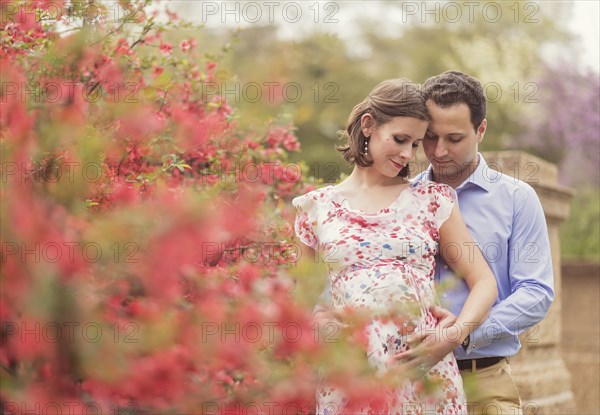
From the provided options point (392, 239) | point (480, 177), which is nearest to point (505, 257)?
point (480, 177)

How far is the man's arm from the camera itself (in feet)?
10.3

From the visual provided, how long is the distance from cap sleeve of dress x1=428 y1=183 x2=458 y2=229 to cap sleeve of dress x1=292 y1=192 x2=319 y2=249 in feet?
1.40

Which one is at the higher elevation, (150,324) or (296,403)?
(150,324)

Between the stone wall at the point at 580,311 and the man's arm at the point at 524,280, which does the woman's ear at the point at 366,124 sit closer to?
the man's arm at the point at 524,280

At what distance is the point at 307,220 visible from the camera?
3.21 meters

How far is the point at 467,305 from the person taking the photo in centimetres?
300

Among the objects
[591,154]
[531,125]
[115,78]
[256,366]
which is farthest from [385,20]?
[256,366]

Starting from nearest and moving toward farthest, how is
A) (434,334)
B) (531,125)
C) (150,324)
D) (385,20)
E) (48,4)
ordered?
(150,324) → (434,334) → (48,4) → (531,125) → (385,20)

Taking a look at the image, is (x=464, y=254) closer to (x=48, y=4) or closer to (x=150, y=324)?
(x=150, y=324)

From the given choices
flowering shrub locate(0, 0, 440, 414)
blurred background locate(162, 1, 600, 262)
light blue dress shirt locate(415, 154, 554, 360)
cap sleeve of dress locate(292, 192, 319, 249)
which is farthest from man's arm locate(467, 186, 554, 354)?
blurred background locate(162, 1, 600, 262)

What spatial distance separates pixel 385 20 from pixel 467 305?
29.9 m

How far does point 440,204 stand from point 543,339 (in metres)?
2.93


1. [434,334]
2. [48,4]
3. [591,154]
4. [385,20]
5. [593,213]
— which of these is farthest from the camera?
[385,20]

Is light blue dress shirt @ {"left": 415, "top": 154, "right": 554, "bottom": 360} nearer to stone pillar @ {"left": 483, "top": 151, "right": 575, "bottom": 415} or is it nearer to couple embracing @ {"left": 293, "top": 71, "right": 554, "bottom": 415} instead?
couple embracing @ {"left": 293, "top": 71, "right": 554, "bottom": 415}
